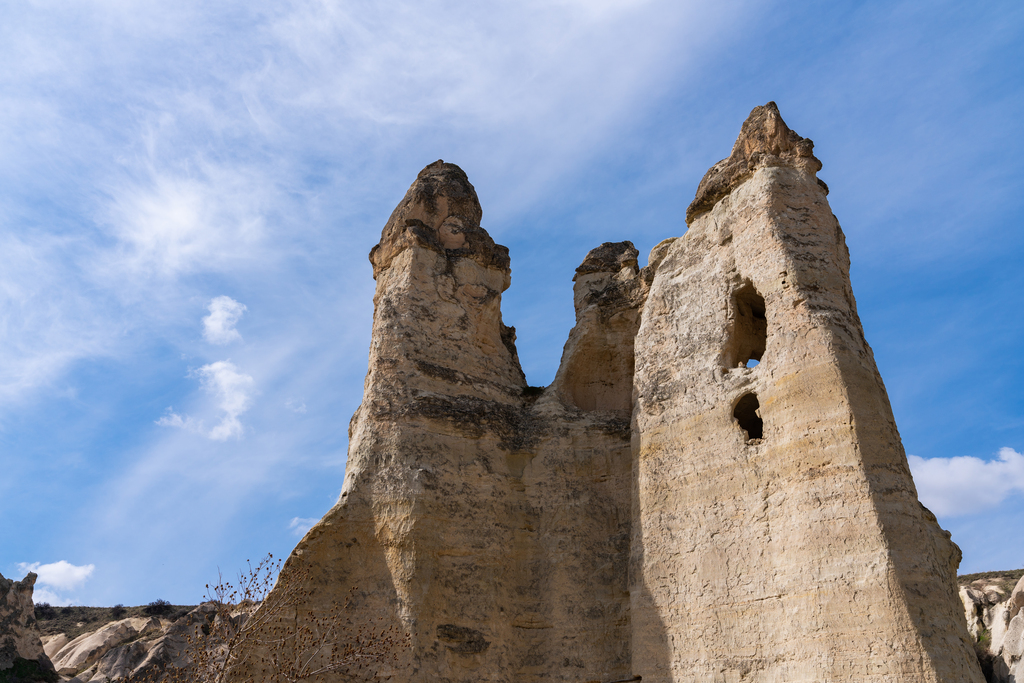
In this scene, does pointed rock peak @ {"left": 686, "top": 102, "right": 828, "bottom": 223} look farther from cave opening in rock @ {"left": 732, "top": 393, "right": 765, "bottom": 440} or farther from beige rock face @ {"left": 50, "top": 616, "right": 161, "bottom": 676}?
beige rock face @ {"left": 50, "top": 616, "right": 161, "bottom": 676}

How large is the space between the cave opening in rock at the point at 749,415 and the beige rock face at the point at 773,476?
0.12 feet

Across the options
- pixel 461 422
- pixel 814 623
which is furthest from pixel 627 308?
pixel 814 623

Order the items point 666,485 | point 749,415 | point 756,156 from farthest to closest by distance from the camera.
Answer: point 756,156, point 749,415, point 666,485

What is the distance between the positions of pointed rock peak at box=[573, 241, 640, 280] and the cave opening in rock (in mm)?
6695

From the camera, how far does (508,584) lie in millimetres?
14570

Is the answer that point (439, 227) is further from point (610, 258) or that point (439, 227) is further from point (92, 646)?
point (92, 646)

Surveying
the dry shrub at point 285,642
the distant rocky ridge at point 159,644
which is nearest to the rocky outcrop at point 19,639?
the distant rocky ridge at point 159,644

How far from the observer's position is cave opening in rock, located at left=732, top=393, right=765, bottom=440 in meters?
13.4

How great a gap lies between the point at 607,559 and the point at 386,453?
4538mm

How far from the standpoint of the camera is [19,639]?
75.0ft

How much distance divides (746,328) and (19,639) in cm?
2187

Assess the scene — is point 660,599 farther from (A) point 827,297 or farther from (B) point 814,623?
(A) point 827,297

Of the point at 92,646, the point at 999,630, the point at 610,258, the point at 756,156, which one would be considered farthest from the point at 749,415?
the point at 92,646

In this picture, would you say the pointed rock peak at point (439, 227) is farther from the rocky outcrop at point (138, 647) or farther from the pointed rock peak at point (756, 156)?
the rocky outcrop at point (138, 647)
